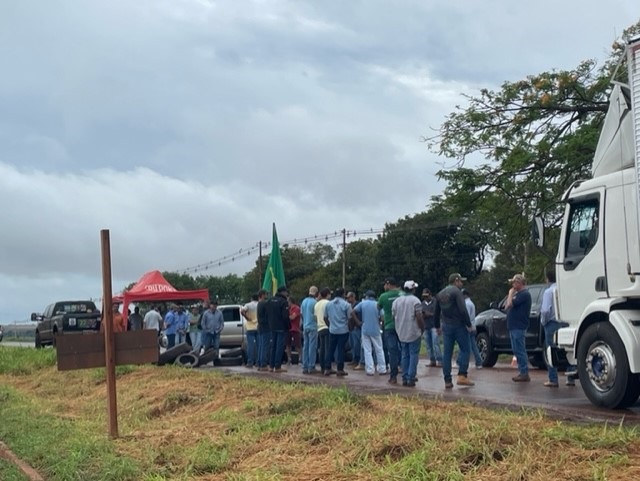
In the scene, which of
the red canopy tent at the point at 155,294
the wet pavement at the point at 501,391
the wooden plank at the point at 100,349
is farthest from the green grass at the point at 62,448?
the red canopy tent at the point at 155,294

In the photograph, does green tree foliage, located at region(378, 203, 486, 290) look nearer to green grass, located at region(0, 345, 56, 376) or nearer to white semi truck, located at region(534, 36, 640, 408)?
green grass, located at region(0, 345, 56, 376)

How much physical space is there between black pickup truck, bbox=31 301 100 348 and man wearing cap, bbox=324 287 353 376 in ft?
52.4

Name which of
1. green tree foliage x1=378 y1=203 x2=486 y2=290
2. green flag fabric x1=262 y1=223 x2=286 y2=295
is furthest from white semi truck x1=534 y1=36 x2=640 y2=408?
green tree foliage x1=378 y1=203 x2=486 y2=290

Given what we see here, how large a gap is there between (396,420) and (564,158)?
12907 mm

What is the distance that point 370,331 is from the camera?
16.3m

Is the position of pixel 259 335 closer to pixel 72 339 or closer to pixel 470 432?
pixel 72 339

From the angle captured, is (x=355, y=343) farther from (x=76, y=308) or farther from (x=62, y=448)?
(x=76, y=308)

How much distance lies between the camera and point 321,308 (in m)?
17.1

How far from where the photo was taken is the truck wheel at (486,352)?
1863cm

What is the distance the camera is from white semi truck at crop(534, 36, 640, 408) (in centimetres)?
973

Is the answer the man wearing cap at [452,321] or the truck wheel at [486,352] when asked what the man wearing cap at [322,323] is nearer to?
the truck wheel at [486,352]

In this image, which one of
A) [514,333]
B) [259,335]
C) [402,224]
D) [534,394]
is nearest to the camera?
[534,394]

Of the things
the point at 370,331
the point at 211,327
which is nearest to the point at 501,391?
the point at 370,331

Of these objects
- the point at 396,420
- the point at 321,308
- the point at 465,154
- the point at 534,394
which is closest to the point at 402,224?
the point at 465,154
